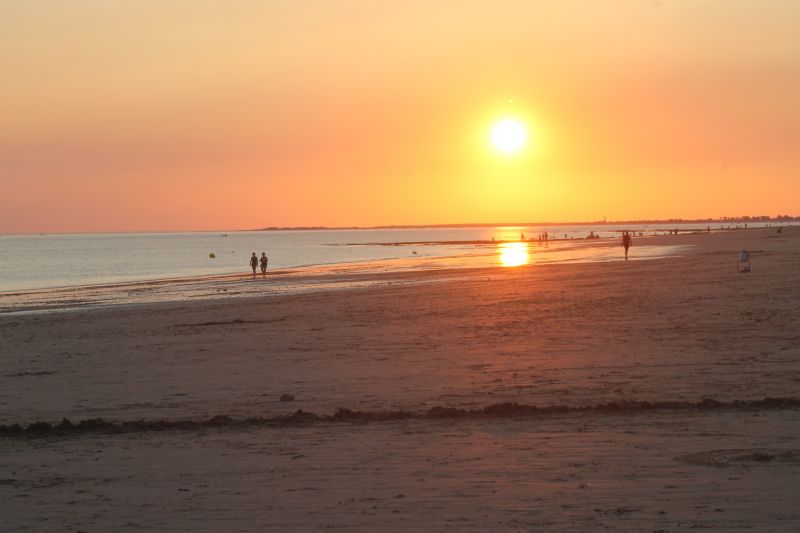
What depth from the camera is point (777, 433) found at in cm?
965

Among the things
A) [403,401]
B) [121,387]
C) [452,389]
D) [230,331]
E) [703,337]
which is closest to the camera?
[403,401]

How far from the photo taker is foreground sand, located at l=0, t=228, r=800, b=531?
7515 millimetres

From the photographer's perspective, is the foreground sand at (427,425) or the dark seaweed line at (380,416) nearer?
the foreground sand at (427,425)

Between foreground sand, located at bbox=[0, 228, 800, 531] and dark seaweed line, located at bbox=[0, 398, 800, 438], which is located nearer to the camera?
foreground sand, located at bbox=[0, 228, 800, 531]

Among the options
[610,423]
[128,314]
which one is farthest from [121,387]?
[128,314]

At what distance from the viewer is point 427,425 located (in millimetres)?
10680

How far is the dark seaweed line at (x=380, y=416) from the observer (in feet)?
36.2

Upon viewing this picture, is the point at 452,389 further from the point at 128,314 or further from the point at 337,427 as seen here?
the point at 128,314

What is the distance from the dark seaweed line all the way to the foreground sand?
11 centimetres

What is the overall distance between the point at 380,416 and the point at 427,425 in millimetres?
816

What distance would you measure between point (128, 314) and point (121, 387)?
1675cm

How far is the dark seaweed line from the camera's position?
11039mm

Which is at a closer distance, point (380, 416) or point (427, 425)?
point (427, 425)

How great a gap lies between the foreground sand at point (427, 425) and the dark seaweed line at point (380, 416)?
0.11 metres
